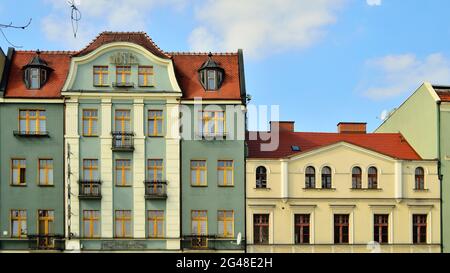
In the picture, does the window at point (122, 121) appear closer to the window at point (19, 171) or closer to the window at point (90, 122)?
the window at point (90, 122)

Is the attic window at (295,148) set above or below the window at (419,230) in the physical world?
above

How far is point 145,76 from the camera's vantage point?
3397cm

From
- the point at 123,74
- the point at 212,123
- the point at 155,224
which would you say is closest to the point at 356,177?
the point at 212,123

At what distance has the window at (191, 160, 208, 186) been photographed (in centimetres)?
3369

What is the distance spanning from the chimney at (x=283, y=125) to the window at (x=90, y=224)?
1229cm

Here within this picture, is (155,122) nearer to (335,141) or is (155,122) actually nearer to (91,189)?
(91,189)

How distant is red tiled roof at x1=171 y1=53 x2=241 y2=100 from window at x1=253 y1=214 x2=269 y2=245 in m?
7.06

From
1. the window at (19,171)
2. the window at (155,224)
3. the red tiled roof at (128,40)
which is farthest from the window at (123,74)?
the window at (155,224)

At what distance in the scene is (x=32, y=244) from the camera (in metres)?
32.7

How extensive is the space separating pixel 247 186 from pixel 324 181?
14.9 ft

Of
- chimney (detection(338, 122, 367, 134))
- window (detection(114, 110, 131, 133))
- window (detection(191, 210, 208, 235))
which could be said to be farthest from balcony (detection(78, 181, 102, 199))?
chimney (detection(338, 122, 367, 134))

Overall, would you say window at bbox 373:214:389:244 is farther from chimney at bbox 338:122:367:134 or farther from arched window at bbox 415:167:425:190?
chimney at bbox 338:122:367:134

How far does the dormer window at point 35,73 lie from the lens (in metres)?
33.9
